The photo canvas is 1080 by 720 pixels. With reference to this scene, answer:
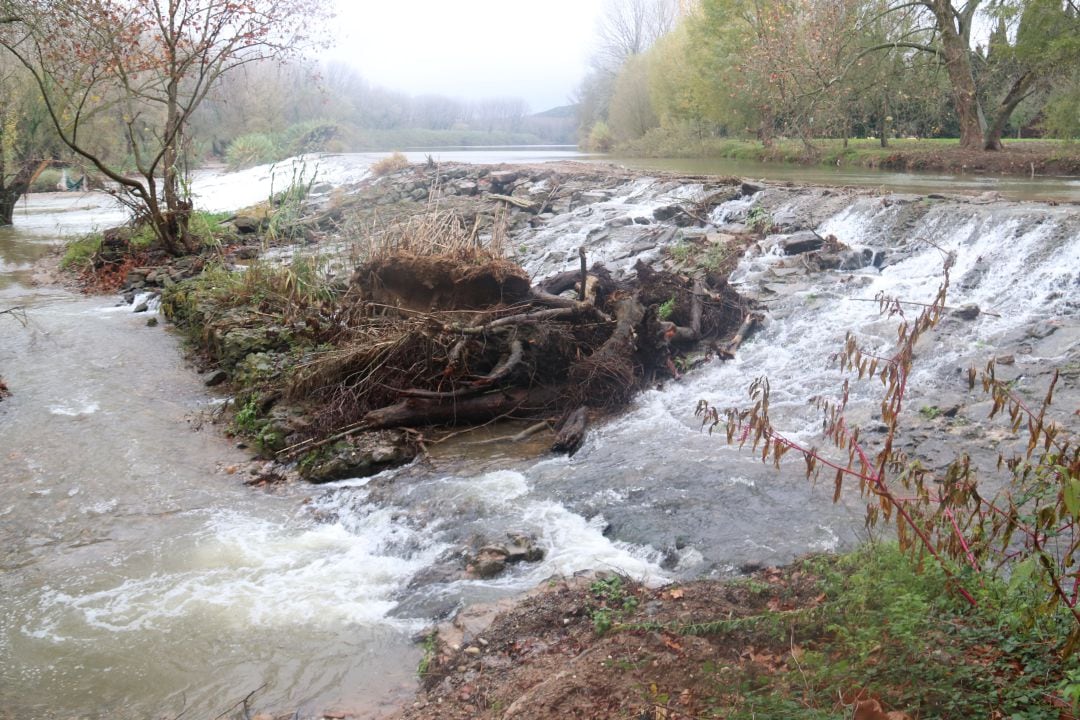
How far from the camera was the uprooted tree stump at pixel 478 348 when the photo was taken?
23.3 feet

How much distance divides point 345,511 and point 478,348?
86.3 inches

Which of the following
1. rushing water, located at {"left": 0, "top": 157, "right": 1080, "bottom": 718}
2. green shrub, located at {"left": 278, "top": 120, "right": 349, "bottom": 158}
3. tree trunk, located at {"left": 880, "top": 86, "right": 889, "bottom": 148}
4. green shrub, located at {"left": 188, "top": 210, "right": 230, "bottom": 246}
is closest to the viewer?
rushing water, located at {"left": 0, "top": 157, "right": 1080, "bottom": 718}

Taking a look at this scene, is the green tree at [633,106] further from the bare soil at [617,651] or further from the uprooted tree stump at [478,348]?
the bare soil at [617,651]

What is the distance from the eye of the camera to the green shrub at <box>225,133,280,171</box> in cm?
3747

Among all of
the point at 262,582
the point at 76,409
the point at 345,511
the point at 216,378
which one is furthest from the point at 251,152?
the point at 262,582

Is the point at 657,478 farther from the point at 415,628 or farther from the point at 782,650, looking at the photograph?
the point at 782,650

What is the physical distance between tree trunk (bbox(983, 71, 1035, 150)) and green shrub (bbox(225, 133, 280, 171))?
95.1 feet

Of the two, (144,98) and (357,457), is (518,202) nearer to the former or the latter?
(144,98)

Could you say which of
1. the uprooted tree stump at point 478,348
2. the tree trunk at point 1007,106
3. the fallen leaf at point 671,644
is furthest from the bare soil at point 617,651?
the tree trunk at point 1007,106

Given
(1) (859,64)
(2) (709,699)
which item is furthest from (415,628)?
(1) (859,64)

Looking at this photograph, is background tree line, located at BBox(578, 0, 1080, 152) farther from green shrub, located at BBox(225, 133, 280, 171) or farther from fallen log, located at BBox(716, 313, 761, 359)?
green shrub, located at BBox(225, 133, 280, 171)

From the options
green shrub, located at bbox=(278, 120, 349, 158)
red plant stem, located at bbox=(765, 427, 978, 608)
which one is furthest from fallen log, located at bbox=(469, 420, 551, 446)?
green shrub, located at bbox=(278, 120, 349, 158)

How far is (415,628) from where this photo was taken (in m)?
4.32

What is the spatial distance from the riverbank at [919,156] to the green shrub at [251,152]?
772 inches
